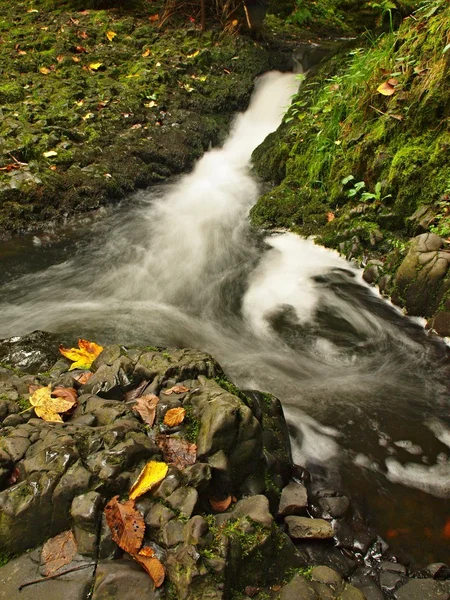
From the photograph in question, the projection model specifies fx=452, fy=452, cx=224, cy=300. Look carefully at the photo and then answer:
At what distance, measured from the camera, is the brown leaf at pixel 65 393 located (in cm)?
312

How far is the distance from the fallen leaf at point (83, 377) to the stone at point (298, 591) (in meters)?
1.91

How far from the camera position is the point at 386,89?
19.7 feet

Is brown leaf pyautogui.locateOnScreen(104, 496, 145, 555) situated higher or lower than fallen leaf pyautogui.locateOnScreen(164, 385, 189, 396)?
lower

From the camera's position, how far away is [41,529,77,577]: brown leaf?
2.18 m

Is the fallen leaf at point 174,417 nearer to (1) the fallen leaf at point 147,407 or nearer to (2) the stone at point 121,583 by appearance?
(1) the fallen leaf at point 147,407

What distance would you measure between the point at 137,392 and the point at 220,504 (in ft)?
3.31

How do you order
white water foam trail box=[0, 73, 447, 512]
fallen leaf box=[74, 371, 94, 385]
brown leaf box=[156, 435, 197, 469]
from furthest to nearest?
white water foam trail box=[0, 73, 447, 512] < fallen leaf box=[74, 371, 94, 385] < brown leaf box=[156, 435, 197, 469]

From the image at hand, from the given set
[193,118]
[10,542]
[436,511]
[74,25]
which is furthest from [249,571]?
[74,25]

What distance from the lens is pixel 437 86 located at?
17.7ft

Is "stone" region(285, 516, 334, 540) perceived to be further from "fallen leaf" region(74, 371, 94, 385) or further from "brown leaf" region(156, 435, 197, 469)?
"fallen leaf" region(74, 371, 94, 385)

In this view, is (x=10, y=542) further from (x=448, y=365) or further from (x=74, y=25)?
(x=74, y=25)

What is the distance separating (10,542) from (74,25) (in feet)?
37.6

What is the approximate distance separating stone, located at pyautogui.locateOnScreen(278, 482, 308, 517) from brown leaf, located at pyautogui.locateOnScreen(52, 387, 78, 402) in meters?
1.56

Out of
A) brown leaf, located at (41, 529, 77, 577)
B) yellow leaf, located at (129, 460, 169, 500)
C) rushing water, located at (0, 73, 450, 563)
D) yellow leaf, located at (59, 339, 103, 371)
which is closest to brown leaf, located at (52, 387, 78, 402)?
yellow leaf, located at (59, 339, 103, 371)
